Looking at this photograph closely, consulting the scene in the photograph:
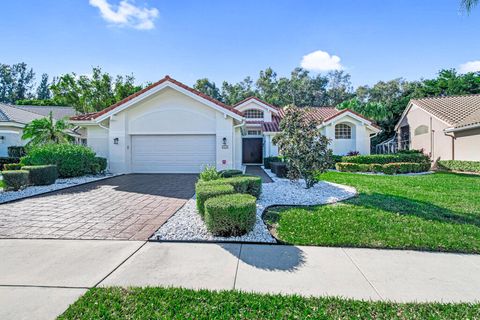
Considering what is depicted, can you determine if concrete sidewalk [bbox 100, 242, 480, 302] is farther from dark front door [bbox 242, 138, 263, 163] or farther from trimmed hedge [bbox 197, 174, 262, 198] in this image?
dark front door [bbox 242, 138, 263, 163]

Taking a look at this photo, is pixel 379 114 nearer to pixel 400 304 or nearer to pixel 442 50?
pixel 442 50

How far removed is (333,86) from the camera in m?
48.3

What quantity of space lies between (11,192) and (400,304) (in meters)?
12.0

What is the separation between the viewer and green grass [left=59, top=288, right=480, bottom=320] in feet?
8.43

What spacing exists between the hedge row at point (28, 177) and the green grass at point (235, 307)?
30.3ft

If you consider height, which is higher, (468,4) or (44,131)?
(468,4)

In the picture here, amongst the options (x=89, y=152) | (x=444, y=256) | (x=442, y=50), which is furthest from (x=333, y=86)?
(x=444, y=256)

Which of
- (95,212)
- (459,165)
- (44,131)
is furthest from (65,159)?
(459,165)

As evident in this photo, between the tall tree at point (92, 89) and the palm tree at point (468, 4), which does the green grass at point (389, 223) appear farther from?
the tall tree at point (92, 89)

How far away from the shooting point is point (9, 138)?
20.0 m

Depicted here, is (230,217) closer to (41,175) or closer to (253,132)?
(41,175)

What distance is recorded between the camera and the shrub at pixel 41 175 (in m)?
10.1

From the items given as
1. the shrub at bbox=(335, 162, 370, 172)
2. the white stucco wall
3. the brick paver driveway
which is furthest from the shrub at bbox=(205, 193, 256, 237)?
the white stucco wall

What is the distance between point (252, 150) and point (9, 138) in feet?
65.4
